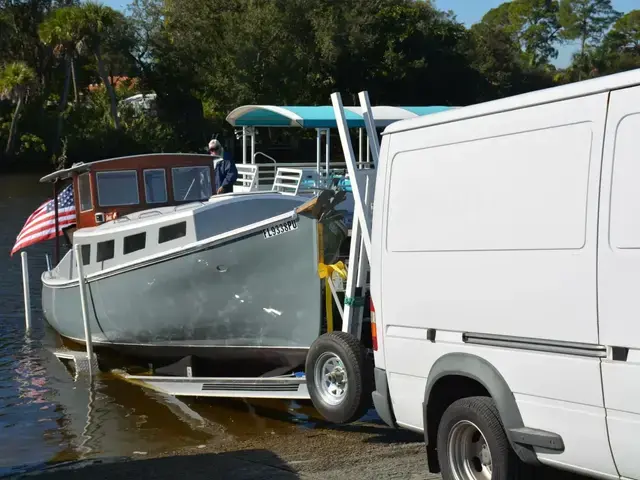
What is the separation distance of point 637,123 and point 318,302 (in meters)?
6.15

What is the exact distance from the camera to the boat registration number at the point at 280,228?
1060cm

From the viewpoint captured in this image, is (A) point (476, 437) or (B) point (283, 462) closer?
(A) point (476, 437)

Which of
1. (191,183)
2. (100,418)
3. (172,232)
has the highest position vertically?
(191,183)

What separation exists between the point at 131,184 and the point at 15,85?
138 ft

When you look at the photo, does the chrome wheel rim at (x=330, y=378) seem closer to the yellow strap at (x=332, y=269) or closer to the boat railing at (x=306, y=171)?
the yellow strap at (x=332, y=269)

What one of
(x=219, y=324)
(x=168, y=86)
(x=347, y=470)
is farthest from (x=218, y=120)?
(x=347, y=470)

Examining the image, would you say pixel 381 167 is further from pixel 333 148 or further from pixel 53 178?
pixel 333 148

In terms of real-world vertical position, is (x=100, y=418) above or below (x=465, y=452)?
below

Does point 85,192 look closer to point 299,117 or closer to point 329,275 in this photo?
point 329,275

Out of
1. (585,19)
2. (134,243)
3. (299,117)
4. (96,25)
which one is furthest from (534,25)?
(134,243)

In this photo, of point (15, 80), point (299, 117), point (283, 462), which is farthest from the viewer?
point (15, 80)

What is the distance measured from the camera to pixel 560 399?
5102mm

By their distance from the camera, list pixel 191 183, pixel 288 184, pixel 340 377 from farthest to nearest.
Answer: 1. pixel 288 184
2. pixel 191 183
3. pixel 340 377

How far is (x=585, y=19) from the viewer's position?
124m
